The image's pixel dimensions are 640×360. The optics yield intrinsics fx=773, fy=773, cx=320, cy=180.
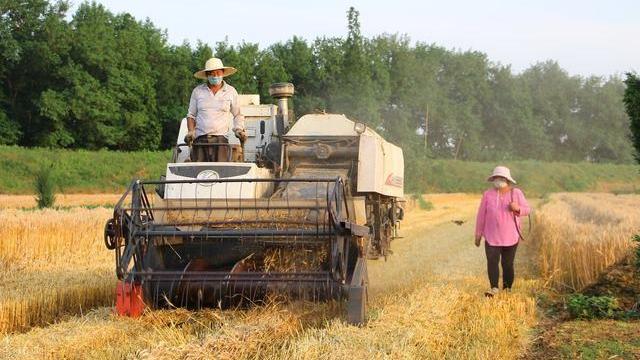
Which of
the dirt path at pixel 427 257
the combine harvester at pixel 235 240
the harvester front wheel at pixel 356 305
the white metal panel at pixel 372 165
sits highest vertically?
the white metal panel at pixel 372 165

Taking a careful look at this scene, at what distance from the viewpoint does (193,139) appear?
867cm

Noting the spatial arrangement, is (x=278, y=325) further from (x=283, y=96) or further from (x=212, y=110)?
(x=283, y=96)

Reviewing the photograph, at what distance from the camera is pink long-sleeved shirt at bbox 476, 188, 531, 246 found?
9438 millimetres

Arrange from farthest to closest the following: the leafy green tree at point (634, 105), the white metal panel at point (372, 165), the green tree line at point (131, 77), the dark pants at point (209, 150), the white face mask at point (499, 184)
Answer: the green tree line at point (131, 77)
the white face mask at point (499, 184)
the leafy green tree at point (634, 105)
the white metal panel at point (372, 165)
the dark pants at point (209, 150)

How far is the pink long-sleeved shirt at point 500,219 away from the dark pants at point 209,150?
334 centimetres

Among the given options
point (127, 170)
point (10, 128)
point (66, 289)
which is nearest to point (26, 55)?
point (10, 128)

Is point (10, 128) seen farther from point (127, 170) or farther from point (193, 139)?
point (193, 139)

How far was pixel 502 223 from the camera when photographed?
31.0 ft

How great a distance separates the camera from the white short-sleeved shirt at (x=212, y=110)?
871 cm

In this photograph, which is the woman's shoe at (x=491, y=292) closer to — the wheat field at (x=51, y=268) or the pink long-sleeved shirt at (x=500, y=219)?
the pink long-sleeved shirt at (x=500, y=219)

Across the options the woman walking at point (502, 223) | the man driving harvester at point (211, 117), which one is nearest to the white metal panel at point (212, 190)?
the man driving harvester at point (211, 117)

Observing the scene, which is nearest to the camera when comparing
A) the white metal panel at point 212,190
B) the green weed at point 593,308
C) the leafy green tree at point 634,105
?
the white metal panel at point 212,190

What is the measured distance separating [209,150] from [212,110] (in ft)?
1.52

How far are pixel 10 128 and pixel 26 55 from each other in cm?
569
